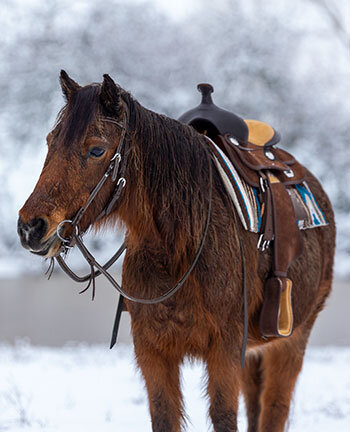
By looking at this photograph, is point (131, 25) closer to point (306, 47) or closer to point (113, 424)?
point (306, 47)

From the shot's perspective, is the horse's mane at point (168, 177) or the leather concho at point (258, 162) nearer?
the horse's mane at point (168, 177)

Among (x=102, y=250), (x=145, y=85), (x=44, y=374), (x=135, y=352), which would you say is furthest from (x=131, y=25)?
(x=135, y=352)

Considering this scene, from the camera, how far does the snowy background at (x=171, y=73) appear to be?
814 inches

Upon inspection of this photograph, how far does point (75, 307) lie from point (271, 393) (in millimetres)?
11922

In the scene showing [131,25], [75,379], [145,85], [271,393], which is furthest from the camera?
[131,25]

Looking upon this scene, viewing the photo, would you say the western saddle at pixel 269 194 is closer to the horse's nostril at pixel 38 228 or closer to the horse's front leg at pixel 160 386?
the horse's front leg at pixel 160 386

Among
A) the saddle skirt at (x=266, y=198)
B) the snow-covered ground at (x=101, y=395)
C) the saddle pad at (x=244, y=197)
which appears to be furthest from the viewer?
the snow-covered ground at (x=101, y=395)

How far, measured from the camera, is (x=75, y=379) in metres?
5.74

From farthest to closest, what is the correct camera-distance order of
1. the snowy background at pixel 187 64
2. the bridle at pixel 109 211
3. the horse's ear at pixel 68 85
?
the snowy background at pixel 187 64
the horse's ear at pixel 68 85
the bridle at pixel 109 211

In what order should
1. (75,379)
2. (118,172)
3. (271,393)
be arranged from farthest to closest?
1. (75,379)
2. (271,393)
3. (118,172)

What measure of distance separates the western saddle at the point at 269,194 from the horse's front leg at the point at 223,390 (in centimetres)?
40

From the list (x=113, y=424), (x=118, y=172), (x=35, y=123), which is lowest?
(x=113, y=424)

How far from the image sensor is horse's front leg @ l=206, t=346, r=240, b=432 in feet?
7.97

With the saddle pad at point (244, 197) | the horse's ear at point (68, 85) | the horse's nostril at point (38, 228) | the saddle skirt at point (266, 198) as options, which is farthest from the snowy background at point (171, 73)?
the horse's nostril at point (38, 228)
